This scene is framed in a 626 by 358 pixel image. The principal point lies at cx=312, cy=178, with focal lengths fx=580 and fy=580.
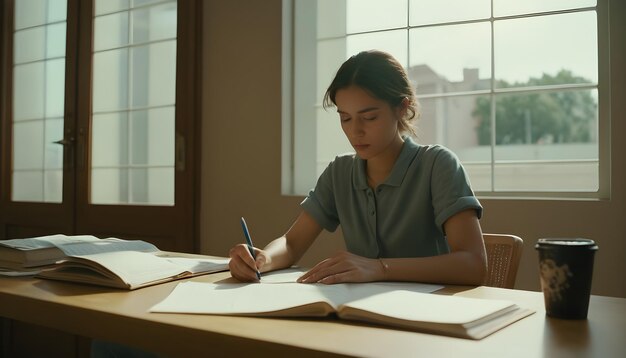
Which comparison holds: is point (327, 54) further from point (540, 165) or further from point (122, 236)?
point (122, 236)

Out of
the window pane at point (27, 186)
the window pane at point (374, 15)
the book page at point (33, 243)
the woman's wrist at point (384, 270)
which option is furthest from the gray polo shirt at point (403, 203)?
the window pane at point (27, 186)

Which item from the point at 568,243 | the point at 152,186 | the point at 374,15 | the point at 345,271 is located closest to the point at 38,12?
the point at 152,186

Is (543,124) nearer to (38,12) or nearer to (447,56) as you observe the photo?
(447,56)

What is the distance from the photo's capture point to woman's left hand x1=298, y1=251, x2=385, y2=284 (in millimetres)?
1065

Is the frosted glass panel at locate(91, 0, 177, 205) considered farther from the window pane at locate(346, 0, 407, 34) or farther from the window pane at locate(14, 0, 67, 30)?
the window pane at locate(346, 0, 407, 34)

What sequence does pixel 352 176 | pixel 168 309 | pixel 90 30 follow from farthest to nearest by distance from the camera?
1. pixel 90 30
2. pixel 352 176
3. pixel 168 309

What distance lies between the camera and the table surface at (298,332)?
2.19 ft

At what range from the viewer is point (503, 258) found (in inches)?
54.9

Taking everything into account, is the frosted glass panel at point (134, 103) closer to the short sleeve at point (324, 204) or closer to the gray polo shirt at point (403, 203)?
the short sleeve at point (324, 204)

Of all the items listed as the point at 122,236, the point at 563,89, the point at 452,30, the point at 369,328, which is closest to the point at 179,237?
the point at 122,236

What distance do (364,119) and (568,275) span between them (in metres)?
0.71

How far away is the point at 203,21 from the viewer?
8.75 feet

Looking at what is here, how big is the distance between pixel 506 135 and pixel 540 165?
28.5ft

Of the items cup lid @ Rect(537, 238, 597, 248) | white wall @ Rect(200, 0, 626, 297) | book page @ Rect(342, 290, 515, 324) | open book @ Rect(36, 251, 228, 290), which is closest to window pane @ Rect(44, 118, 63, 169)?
white wall @ Rect(200, 0, 626, 297)
